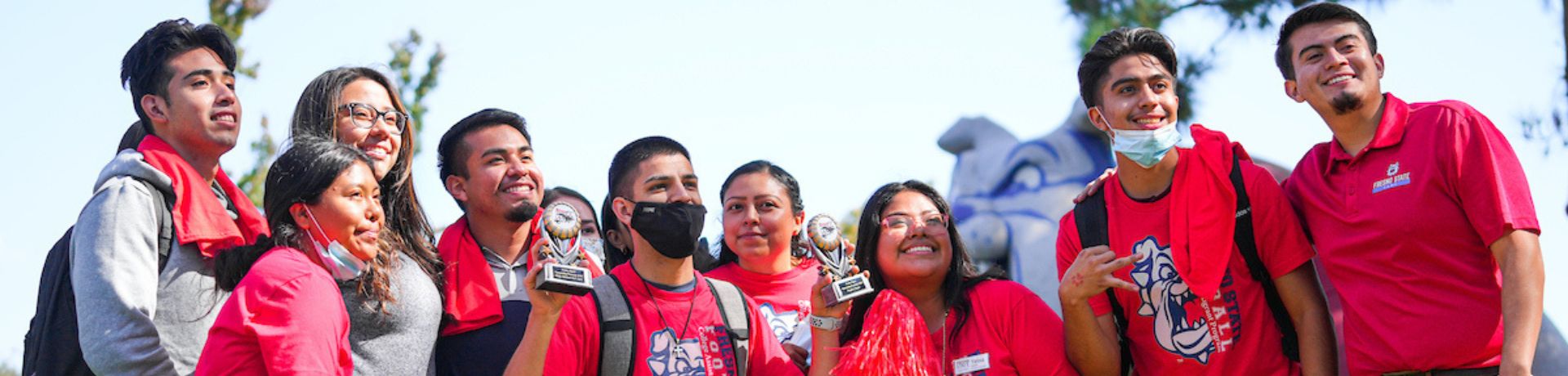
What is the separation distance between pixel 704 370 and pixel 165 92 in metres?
1.94

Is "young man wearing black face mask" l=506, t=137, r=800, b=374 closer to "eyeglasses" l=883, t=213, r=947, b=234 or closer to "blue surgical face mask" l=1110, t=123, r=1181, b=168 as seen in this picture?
"eyeglasses" l=883, t=213, r=947, b=234

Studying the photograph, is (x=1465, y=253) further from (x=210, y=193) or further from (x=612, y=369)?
(x=210, y=193)

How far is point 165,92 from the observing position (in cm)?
447

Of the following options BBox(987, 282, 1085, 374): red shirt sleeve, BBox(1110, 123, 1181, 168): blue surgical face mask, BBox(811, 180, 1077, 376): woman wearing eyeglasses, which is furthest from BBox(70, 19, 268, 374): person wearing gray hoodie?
BBox(1110, 123, 1181, 168): blue surgical face mask

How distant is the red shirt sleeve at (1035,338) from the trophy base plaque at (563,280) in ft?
4.32

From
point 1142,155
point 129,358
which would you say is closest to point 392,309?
point 129,358

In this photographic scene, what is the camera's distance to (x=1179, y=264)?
4.10 m

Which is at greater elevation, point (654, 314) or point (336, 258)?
point (336, 258)

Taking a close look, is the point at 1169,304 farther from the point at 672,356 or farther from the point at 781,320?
the point at 781,320

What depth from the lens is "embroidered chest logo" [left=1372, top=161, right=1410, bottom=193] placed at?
3936 mm

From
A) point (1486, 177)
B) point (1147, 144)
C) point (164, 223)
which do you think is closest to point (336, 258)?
point (164, 223)

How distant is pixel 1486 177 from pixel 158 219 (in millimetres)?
3763

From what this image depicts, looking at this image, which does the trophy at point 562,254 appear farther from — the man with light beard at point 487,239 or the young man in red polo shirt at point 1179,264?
the young man in red polo shirt at point 1179,264

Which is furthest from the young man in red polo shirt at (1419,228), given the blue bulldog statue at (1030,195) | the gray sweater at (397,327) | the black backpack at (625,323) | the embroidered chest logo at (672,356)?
the blue bulldog statue at (1030,195)
